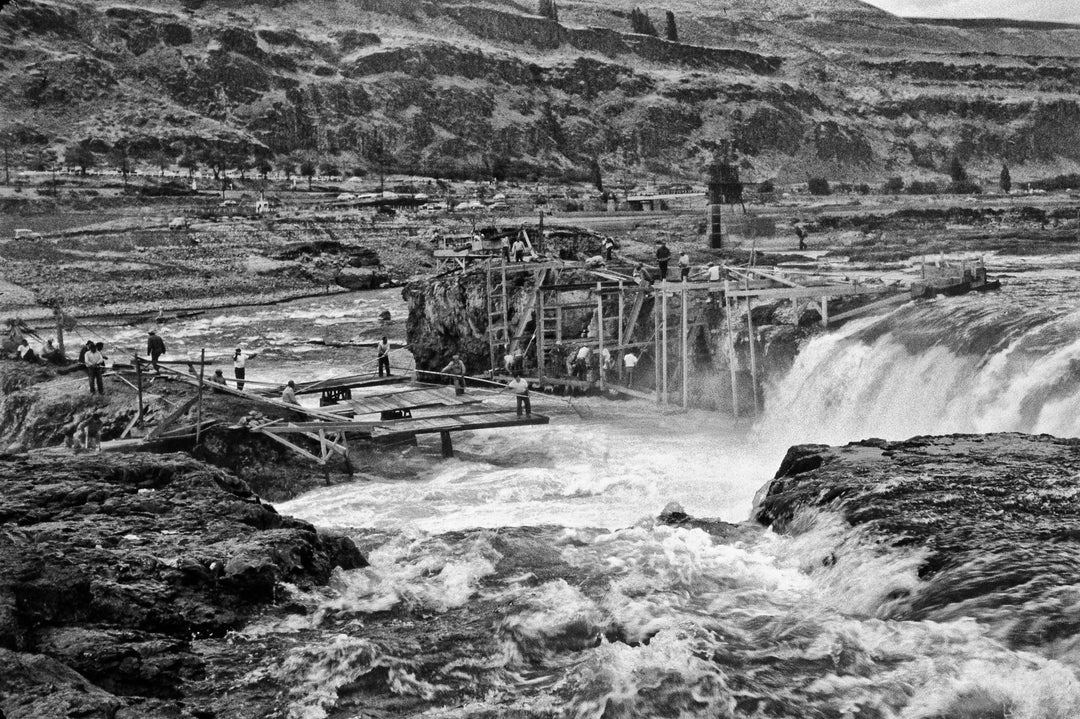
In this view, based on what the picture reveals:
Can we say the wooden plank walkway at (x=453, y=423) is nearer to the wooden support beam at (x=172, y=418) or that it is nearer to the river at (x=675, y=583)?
the river at (x=675, y=583)

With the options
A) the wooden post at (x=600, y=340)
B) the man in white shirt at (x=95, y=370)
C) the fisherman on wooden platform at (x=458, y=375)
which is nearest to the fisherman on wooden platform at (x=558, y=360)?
the wooden post at (x=600, y=340)

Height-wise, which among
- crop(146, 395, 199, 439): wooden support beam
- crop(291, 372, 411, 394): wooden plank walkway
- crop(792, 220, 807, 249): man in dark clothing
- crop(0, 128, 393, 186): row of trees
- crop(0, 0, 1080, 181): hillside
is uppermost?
crop(0, 0, 1080, 181): hillside

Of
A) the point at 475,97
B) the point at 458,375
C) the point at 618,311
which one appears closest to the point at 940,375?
the point at 458,375

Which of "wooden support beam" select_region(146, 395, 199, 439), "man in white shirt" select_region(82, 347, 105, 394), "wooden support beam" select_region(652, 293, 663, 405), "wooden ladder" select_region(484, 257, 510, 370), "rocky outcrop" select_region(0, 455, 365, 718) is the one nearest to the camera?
"rocky outcrop" select_region(0, 455, 365, 718)

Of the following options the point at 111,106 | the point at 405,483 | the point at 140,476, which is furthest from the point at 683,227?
the point at 111,106

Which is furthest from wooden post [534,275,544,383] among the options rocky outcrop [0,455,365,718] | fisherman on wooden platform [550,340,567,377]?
rocky outcrop [0,455,365,718]

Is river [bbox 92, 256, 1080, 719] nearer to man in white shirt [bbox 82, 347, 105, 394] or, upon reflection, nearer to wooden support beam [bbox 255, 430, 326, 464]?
wooden support beam [bbox 255, 430, 326, 464]
